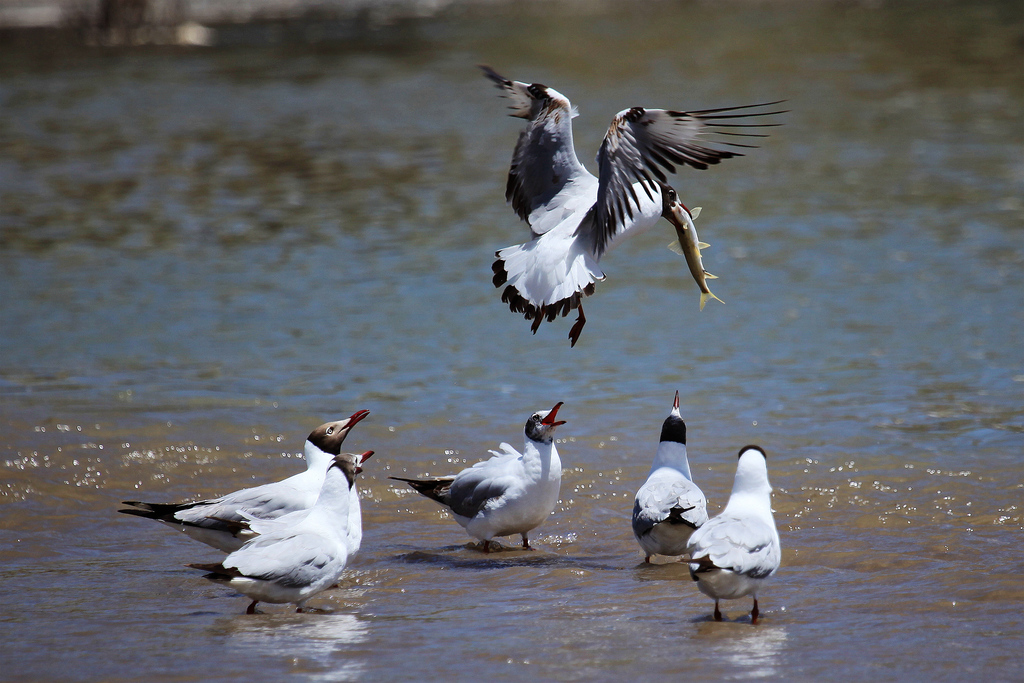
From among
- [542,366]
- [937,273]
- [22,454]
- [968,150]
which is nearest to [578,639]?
[22,454]

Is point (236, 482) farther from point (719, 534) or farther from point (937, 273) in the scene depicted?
point (937, 273)

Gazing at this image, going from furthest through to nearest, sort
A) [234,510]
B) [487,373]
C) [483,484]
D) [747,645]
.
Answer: [487,373], [483,484], [234,510], [747,645]

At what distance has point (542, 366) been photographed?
11.2m

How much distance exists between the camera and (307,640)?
5504 mm

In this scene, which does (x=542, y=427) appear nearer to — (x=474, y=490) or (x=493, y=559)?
(x=474, y=490)

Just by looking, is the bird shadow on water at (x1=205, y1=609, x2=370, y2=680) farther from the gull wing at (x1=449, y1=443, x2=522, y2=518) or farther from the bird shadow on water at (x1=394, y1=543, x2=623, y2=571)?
the gull wing at (x1=449, y1=443, x2=522, y2=518)

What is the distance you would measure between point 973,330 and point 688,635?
705 centimetres

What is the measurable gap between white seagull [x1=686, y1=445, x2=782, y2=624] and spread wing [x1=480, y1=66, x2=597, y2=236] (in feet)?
8.60

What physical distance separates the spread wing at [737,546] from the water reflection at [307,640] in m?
1.56

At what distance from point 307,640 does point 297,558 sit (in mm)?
399

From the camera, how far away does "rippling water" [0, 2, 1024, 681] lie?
5.62 meters

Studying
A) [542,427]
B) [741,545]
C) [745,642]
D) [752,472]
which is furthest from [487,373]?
[745,642]

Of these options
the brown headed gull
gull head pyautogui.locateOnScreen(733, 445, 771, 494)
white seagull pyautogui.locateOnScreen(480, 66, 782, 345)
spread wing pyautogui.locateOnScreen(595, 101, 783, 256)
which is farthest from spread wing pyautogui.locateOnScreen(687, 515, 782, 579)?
spread wing pyautogui.locateOnScreen(595, 101, 783, 256)

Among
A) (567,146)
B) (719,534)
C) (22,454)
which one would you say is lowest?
(22,454)
